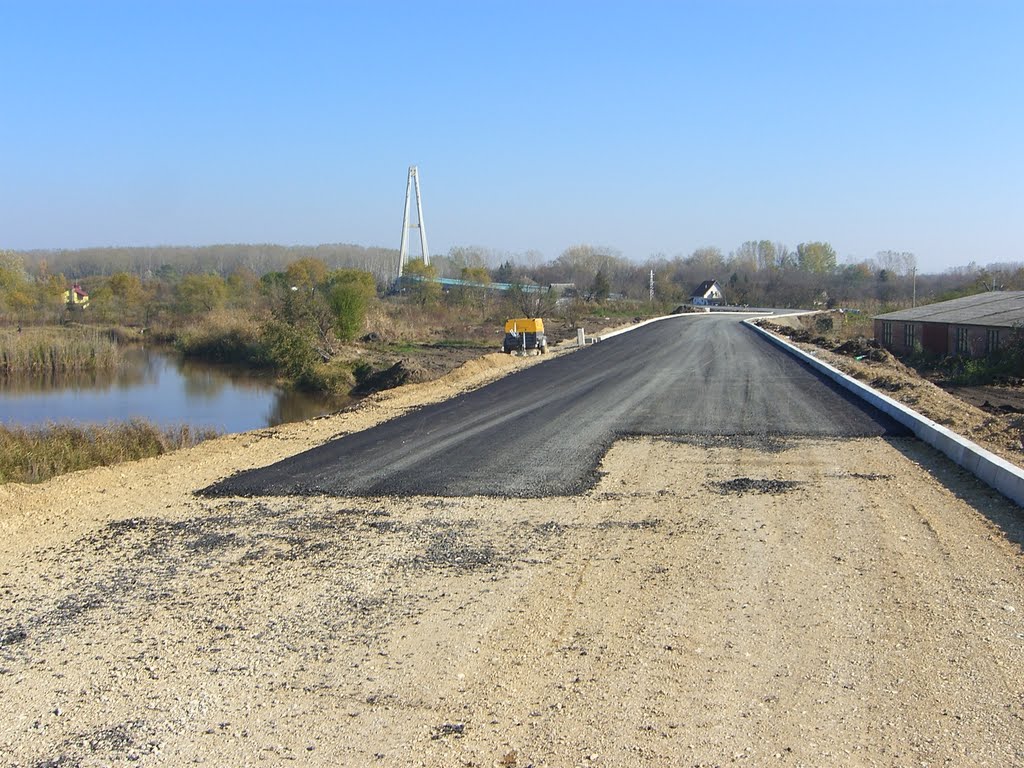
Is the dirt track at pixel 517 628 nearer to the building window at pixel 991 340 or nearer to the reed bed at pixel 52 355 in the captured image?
the building window at pixel 991 340

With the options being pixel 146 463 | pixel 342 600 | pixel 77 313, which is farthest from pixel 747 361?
pixel 77 313

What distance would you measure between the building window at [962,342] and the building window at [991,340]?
173 centimetres

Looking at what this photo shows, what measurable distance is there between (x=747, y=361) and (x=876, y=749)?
27.2m

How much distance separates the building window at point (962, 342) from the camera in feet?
123

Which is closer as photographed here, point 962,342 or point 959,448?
point 959,448

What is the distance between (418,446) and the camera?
45.4 ft

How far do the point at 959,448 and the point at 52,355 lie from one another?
143ft

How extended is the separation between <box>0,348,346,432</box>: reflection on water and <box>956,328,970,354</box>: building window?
80.0ft

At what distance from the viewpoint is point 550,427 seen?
1570cm

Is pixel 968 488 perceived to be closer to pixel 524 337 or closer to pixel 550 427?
pixel 550 427

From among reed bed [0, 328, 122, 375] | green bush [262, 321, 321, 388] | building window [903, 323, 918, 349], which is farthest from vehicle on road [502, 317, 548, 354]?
reed bed [0, 328, 122, 375]

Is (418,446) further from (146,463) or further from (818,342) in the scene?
(818,342)

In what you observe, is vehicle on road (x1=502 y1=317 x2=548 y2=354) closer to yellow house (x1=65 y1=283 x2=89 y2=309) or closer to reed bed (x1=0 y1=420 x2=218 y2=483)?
reed bed (x1=0 y1=420 x2=218 y2=483)

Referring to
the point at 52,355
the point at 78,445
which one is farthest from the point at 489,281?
the point at 78,445
